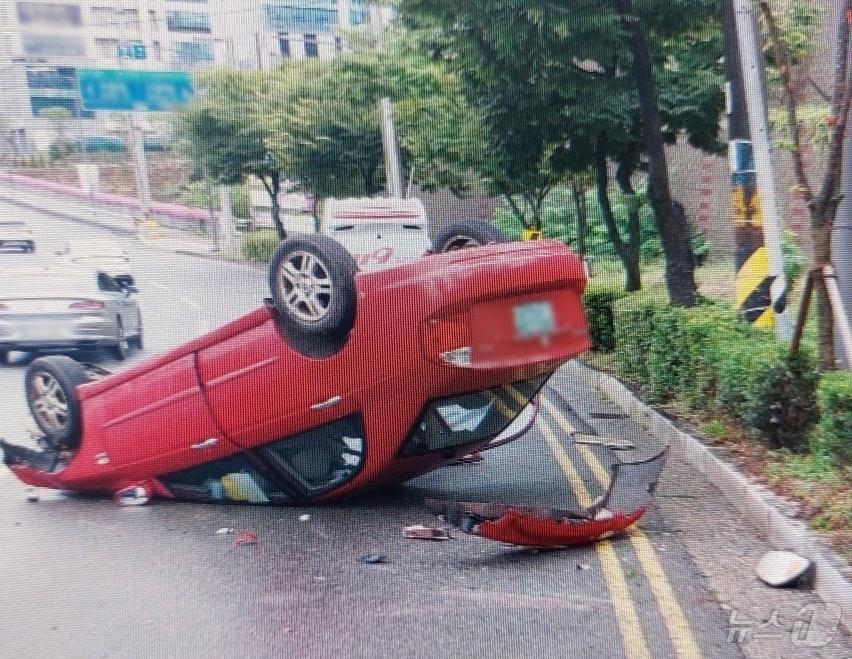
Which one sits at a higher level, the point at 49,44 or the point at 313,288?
the point at 49,44

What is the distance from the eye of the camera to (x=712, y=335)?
724 cm

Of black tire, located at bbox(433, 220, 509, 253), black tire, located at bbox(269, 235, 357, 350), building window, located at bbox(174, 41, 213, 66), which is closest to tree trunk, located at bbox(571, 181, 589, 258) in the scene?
building window, located at bbox(174, 41, 213, 66)

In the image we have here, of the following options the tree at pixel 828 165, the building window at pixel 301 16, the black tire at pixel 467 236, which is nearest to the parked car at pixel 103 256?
the building window at pixel 301 16

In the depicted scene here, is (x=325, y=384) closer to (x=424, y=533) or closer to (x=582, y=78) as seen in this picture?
(x=424, y=533)

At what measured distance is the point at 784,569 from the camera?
178 inches

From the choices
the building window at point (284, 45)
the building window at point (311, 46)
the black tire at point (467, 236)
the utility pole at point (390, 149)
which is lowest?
the black tire at point (467, 236)

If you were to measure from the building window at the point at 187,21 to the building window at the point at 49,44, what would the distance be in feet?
2.48

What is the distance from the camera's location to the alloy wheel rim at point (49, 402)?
241 inches

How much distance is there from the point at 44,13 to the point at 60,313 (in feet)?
6.78

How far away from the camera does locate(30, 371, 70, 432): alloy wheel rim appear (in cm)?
612

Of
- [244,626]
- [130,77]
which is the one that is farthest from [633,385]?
[244,626]

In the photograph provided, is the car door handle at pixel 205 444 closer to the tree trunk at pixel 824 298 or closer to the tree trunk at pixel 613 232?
the tree trunk at pixel 824 298

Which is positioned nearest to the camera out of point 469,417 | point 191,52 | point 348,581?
point 348,581

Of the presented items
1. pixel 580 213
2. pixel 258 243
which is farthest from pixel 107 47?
pixel 580 213
